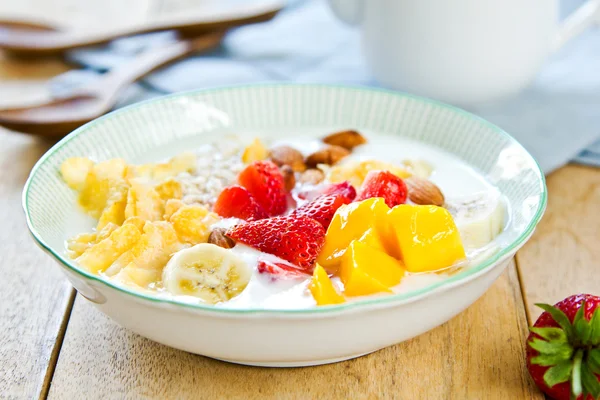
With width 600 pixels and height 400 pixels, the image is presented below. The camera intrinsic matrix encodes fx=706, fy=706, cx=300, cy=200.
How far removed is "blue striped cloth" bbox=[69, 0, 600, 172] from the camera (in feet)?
4.67

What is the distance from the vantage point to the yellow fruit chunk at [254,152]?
3.91 feet

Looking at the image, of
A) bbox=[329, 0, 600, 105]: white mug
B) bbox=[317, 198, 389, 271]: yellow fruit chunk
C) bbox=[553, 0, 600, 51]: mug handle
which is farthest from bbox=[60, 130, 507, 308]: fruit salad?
bbox=[553, 0, 600, 51]: mug handle

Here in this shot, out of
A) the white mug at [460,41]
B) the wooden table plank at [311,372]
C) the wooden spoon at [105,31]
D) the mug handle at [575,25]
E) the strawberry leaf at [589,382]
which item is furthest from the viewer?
the wooden spoon at [105,31]

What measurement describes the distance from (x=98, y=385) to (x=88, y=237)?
0.71ft

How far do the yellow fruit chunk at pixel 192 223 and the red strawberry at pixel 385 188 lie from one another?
222 millimetres

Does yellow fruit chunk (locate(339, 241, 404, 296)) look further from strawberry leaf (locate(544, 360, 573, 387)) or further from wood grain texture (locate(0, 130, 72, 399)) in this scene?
wood grain texture (locate(0, 130, 72, 399))

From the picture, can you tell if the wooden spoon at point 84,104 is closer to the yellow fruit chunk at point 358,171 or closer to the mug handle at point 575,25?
the yellow fruit chunk at point 358,171

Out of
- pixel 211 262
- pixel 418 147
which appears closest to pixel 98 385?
pixel 211 262

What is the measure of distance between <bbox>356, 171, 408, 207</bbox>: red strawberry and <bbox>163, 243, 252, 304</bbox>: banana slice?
0.23m

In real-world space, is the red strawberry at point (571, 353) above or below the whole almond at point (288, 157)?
above

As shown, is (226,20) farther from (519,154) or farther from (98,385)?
(98,385)

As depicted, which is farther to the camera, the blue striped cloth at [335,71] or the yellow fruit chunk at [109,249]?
the blue striped cloth at [335,71]

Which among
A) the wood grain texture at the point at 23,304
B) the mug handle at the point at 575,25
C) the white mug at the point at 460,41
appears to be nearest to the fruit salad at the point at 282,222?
the wood grain texture at the point at 23,304

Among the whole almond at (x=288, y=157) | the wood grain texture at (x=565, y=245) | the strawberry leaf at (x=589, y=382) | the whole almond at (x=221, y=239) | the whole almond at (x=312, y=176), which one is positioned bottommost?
the wood grain texture at (x=565, y=245)
